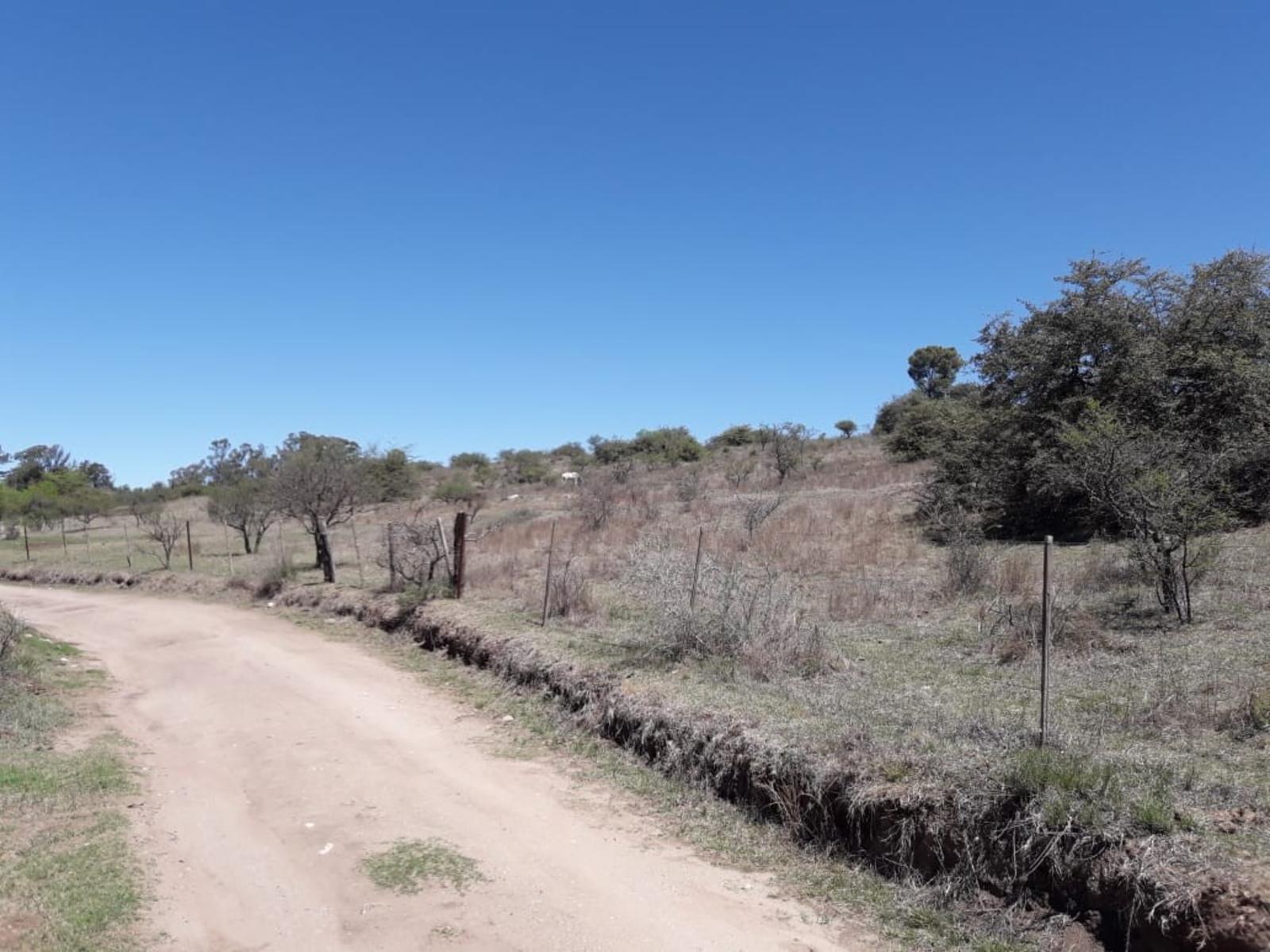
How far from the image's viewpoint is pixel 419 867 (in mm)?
6309

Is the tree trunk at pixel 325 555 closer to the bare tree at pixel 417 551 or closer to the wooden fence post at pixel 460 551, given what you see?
the bare tree at pixel 417 551

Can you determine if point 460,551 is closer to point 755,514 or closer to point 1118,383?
point 755,514

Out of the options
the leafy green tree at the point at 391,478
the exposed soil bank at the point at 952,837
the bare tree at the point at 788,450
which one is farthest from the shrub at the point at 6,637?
the bare tree at the point at 788,450

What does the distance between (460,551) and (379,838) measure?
31.9 ft

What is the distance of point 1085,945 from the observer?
4.84 metres

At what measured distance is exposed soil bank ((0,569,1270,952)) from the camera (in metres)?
4.50

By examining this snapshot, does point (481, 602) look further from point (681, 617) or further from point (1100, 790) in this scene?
point (1100, 790)

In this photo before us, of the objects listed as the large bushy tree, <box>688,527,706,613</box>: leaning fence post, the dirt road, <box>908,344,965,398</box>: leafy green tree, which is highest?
<box>908,344,965,398</box>: leafy green tree

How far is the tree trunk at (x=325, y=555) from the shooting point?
2102 cm

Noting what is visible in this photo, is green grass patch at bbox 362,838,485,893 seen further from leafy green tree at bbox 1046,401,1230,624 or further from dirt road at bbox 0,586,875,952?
leafy green tree at bbox 1046,401,1230,624

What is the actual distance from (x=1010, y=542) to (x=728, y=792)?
13.5 meters

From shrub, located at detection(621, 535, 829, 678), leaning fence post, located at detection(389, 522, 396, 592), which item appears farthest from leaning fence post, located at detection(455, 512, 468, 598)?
shrub, located at detection(621, 535, 829, 678)

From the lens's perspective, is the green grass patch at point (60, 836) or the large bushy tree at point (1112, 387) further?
the large bushy tree at point (1112, 387)

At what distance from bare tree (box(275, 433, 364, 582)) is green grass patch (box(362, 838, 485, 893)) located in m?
16.0
